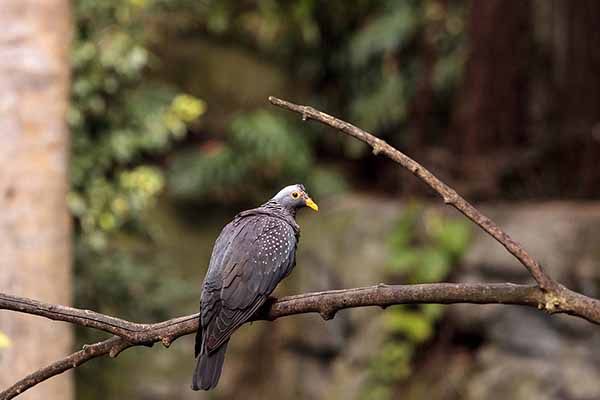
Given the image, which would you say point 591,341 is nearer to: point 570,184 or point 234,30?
point 570,184

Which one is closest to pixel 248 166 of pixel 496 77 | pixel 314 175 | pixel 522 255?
pixel 314 175

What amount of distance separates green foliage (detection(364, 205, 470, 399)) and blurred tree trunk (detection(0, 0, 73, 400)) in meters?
2.57

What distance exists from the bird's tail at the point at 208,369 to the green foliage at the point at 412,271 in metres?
3.57

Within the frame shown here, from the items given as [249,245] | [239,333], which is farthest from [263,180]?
[249,245]

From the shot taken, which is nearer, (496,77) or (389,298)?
(389,298)

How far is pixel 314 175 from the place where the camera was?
7.82m

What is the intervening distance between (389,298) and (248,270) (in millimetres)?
661

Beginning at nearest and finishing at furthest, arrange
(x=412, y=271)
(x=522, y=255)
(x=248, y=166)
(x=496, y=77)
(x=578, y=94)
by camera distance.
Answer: (x=522, y=255), (x=412, y=271), (x=578, y=94), (x=496, y=77), (x=248, y=166)

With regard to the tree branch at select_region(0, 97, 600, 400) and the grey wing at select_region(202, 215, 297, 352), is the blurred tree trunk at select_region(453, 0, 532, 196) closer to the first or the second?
the grey wing at select_region(202, 215, 297, 352)

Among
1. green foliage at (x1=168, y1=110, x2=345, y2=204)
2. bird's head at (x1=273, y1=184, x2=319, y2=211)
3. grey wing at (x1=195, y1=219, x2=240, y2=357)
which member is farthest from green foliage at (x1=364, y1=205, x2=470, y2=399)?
grey wing at (x1=195, y1=219, x2=240, y2=357)

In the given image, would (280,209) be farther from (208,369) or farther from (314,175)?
(314,175)

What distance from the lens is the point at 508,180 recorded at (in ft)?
21.1

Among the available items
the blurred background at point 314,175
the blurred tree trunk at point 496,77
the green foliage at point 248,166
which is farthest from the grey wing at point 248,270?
the green foliage at point 248,166

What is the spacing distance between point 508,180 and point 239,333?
8.20 feet
